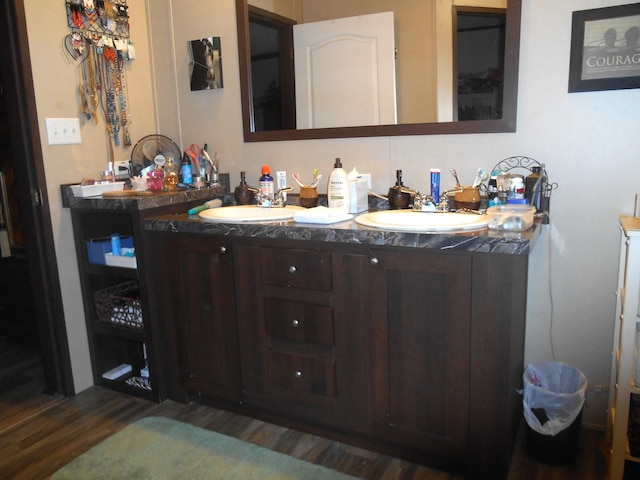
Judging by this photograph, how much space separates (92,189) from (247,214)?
0.72 metres

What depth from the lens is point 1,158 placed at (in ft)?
8.98

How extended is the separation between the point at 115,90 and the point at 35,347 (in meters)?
1.57

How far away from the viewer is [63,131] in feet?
7.02

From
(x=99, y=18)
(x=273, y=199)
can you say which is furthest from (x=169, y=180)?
(x=99, y=18)

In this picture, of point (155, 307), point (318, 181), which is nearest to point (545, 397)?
point (318, 181)

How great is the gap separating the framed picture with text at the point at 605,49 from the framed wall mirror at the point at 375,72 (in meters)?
0.20

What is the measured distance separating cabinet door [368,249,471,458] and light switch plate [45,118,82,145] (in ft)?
4.79

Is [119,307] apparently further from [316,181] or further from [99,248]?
[316,181]

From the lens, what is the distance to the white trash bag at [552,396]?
1.65 m

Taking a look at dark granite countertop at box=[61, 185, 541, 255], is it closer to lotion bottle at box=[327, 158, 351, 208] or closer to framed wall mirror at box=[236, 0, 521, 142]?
lotion bottle at box=[327, 158, 351, 208]

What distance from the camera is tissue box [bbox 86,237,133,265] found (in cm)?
221

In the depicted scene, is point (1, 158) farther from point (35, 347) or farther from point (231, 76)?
point (231, 76)

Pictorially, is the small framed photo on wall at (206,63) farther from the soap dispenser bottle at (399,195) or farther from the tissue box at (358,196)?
the soap dispenser bottle at (399,195)

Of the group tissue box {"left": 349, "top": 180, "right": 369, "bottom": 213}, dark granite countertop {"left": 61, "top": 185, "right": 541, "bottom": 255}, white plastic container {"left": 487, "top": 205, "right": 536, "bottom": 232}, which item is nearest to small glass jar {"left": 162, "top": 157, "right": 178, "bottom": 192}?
dark granite countertop {"left": 61, "top": 185, "right": 541, "bottom": 255}
